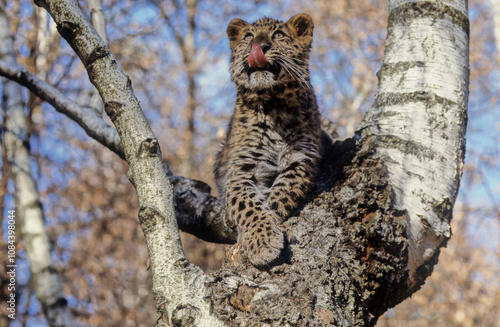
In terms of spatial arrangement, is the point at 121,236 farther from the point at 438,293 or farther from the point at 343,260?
the point at 438,293

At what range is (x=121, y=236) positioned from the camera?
1270cm

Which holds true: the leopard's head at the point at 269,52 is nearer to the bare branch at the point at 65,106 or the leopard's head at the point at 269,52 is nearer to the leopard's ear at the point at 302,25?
the leopard's ear at the point at 302,25

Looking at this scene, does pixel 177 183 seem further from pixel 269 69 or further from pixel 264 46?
pixel 264 46

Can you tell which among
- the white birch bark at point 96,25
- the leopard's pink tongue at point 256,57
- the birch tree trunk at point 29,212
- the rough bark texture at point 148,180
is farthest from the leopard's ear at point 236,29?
the rough bark texture at point 148,180

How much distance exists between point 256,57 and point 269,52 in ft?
0.97

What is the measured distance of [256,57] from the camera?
13.1ft

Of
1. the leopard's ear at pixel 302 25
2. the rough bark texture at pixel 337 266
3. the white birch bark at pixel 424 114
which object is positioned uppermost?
the leopard's ear at pixel 302 25

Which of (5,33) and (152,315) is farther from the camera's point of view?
(152,315)

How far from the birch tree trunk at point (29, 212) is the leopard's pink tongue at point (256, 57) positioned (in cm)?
254

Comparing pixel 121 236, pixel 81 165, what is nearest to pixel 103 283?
pixel 121 236

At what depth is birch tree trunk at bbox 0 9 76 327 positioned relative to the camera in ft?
14.5

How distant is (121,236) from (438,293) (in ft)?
39.8

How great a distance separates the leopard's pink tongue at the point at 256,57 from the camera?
3.99m

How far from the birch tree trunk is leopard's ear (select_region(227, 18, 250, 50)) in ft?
7.67
